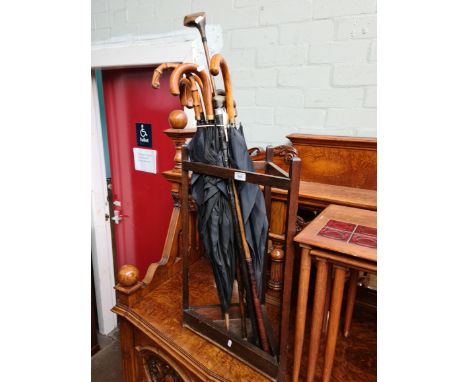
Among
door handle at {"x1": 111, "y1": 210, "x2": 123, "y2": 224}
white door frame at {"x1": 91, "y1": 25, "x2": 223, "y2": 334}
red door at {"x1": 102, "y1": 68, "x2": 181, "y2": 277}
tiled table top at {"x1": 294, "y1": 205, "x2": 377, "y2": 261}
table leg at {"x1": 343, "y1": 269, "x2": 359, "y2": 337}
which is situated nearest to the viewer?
tiled table top at {"x1": 294, "y1": 205, "x2": 377, "y2": 261}

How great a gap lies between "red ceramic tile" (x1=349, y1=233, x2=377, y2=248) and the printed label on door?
151 cm

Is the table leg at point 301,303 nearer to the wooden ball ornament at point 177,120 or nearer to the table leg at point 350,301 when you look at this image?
the table leg at point 350,301

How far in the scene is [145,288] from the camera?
1.00 meters

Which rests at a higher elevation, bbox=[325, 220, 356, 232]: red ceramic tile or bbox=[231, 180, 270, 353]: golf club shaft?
bbox=[325, 220, 356, 232]: red ceramic tile

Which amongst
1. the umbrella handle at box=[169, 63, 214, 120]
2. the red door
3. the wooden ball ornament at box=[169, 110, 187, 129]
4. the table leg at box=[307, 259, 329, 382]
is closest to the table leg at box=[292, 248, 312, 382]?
the table leg at box=[307, 259, 329, 382]

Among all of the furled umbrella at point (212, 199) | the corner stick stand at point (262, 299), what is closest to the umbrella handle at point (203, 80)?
the furled umbrella at point (212, 199)

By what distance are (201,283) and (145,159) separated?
44.7 inches

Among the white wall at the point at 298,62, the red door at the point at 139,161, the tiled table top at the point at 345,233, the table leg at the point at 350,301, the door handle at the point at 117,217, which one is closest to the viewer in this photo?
the tiled table top at the point at 345,233

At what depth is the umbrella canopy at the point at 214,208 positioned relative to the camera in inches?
28.5

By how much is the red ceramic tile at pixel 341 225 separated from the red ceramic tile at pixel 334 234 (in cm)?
2

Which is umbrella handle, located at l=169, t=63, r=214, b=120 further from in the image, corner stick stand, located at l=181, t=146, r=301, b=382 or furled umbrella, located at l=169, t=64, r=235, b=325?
corner stick stand, located at l=181, t=146, r=301, b=382

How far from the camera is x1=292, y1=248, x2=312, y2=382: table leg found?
0.66m

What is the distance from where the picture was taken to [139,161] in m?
2.01
